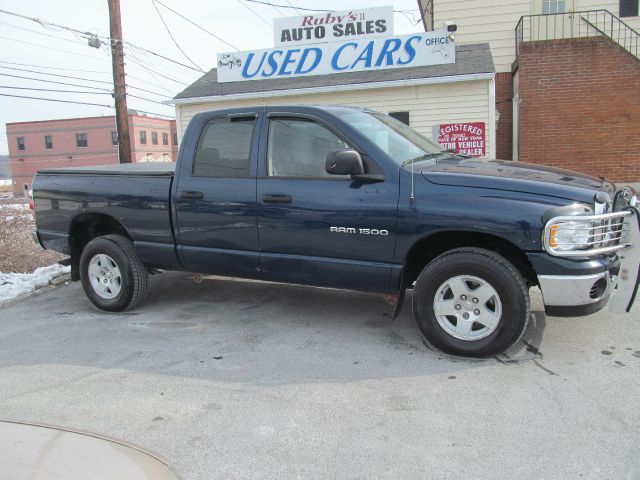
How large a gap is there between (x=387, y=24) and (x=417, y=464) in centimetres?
1219

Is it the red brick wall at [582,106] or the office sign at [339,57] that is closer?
the red brick wall at [582,106]

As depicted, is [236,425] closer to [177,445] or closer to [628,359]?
[177,445]

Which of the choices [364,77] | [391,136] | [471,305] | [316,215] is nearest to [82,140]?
[364,77]

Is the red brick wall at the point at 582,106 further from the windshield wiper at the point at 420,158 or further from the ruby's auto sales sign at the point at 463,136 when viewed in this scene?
the windshield wiper at the point at 420,158

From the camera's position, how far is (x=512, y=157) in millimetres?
13836

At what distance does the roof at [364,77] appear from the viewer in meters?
12.2

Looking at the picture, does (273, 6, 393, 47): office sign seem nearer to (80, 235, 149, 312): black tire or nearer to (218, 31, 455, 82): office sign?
(218, 31, 455, 82): office sign

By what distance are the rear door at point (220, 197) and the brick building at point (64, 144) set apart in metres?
57.1

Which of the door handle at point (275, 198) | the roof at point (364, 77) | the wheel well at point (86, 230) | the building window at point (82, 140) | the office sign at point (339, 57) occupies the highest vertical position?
the building window at point (82, 140)

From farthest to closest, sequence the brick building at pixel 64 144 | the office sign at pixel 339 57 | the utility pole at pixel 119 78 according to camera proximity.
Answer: the brick building at pixel 64 144 → the office sign at pixel 339 57 → the utility pole at pixel 119 78

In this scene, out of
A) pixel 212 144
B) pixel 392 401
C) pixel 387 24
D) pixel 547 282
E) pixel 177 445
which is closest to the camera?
pixel 177 445

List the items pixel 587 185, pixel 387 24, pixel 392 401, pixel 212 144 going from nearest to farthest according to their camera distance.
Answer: pixel 392 401 < pixel 587 185 < pixel 212 144 < pixel 387 24

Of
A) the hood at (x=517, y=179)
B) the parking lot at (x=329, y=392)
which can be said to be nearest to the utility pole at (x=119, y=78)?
the parking lot at (x=329, y=392)

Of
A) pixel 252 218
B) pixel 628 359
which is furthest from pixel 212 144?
pixel 628 359
